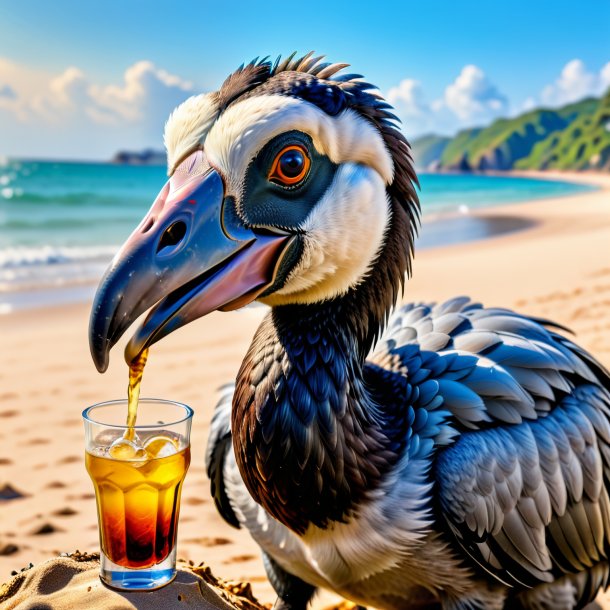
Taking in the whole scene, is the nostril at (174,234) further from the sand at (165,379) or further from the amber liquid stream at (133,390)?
the sand at (165,379)

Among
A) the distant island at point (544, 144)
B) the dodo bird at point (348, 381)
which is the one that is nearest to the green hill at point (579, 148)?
the distant island at point (544, 144)

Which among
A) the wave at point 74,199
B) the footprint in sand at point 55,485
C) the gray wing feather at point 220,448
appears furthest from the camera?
the wave at point 74,199

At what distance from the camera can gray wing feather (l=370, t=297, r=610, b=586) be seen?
2.09 m

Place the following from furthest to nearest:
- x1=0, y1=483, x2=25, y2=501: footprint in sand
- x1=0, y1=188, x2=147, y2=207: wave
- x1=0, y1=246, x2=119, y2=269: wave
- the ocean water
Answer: x1=0, y1=188, x2=147, y2=207: wave → x1=0, y1=246, x2=119, y2=269: wave → the ocean water → x1=0, y1=483, x2=25, y2=501: footprint in sand

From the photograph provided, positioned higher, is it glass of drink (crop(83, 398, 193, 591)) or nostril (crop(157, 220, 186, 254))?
nostril (crop(157, 220, 186, 254))

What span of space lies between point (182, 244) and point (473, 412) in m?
0.94

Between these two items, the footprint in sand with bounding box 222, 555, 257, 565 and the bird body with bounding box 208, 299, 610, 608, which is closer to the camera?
the bird body with bounding box 208, 299, 610, 608

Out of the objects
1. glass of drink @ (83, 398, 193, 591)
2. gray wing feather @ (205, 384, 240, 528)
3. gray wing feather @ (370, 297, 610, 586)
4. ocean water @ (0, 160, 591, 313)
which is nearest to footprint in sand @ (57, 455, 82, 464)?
gray wing feather @ (205, 384, 240, 528)

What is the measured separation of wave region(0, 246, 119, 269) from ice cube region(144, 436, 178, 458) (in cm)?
1018

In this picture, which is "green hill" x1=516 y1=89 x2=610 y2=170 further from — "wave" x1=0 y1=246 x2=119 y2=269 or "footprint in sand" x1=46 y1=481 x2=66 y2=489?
"footprint in sand" x1=46 y1=481 x2=66 y2=489

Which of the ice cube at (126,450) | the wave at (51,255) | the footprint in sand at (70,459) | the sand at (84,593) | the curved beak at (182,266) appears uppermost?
the curved beak at (182,266)

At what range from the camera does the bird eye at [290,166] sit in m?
1.89

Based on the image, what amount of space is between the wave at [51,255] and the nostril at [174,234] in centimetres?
1047

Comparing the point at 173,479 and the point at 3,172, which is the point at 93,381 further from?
the point at 3,172
